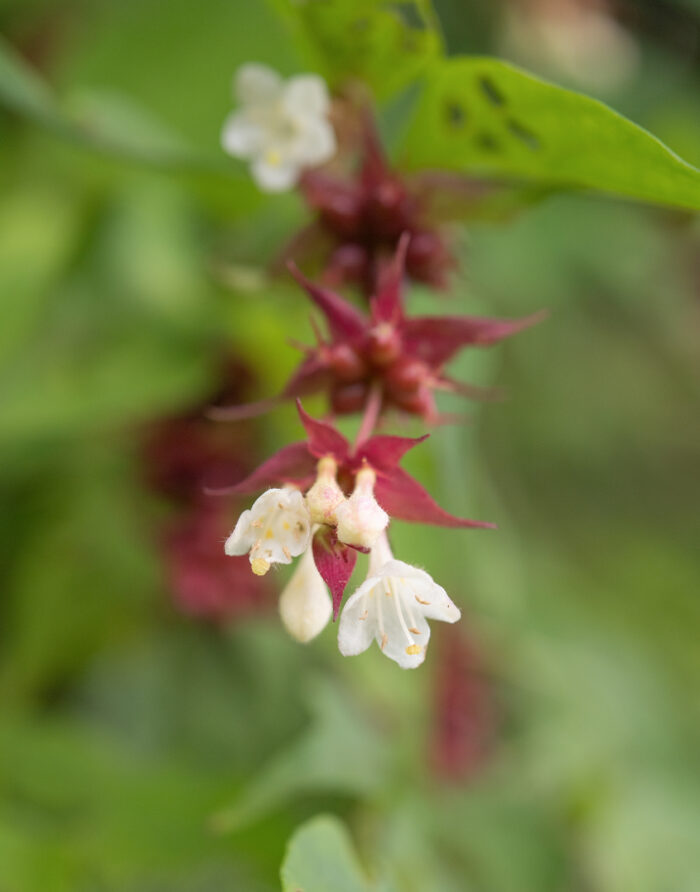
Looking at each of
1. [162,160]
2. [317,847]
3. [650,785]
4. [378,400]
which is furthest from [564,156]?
[650,785]

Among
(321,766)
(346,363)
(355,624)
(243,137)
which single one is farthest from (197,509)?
(355,624)

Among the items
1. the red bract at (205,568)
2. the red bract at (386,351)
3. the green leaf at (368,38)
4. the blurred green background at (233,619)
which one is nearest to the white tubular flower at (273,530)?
the red bract at (386,351)

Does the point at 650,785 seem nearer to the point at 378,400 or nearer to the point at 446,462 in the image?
the point at 446,462

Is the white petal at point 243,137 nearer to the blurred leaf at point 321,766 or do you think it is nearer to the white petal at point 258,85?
the white petal at point 258,85

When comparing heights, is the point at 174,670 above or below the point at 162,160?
below

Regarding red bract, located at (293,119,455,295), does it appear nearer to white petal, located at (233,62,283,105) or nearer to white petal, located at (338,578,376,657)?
white petal, located at (233,62,283,105)
